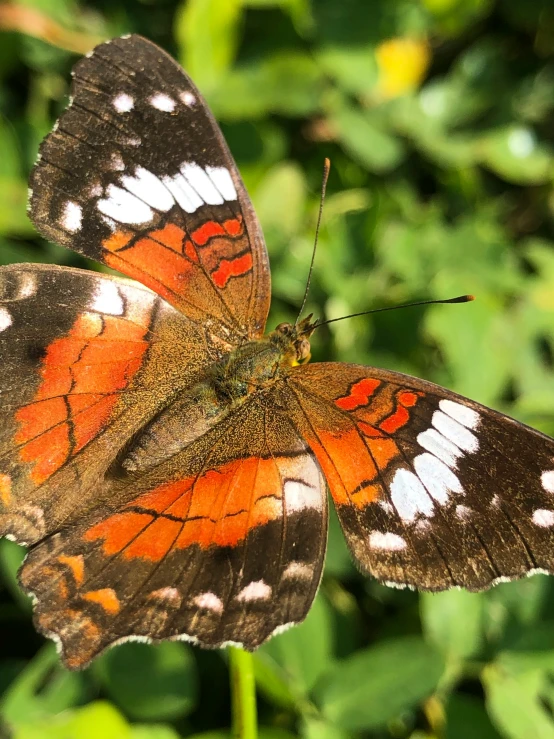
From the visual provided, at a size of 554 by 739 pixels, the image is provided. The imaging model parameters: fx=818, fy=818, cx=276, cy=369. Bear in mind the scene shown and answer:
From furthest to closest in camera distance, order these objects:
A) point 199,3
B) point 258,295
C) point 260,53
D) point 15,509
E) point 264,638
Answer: point 260,53, point 199,3, point 258,295, point 15,509, point 264,638

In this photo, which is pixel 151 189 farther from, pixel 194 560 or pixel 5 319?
pixel 194 560

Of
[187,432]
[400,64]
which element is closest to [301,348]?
[187,432]

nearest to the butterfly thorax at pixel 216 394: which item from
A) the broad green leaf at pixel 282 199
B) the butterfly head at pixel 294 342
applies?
the butterfly head at pixel 294 342

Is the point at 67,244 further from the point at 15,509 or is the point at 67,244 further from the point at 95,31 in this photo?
the point at 95,31

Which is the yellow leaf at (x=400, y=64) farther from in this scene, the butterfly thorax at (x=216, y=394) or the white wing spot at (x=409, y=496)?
the white wing spot at (x=409, y=496)

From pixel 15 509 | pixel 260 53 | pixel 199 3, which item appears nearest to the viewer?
pixel 15 509

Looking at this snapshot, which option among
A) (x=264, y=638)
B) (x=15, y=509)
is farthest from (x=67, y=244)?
(x=264, y=638)

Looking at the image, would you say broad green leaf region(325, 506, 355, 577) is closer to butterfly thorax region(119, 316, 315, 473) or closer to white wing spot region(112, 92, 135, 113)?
butterfly thorax region(119, 316, 315, 473)
